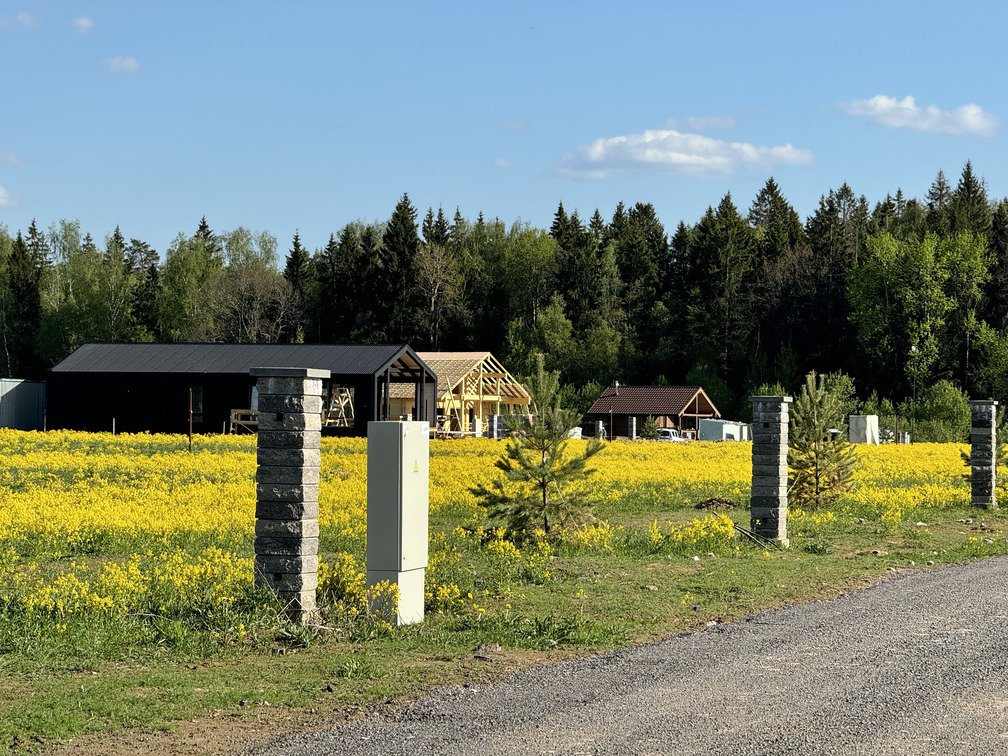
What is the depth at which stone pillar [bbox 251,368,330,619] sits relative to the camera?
9.78 meters

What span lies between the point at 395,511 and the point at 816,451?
14.0 metres

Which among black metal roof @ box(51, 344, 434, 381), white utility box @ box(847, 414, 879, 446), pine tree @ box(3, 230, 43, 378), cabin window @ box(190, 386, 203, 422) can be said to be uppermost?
pine tree @ box(3, 230, 43, 378)

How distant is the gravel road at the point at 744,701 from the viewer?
654 centimetres

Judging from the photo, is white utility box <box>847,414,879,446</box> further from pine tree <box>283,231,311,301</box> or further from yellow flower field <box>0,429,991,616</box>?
pine tree <box>283,231,311,301</box>

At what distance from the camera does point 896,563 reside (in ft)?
48.1

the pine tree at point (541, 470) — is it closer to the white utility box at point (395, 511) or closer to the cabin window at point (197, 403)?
the white utility box at point (395, 511)

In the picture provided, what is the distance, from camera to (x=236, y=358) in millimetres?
50156

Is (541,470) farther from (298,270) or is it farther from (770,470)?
(298,270)

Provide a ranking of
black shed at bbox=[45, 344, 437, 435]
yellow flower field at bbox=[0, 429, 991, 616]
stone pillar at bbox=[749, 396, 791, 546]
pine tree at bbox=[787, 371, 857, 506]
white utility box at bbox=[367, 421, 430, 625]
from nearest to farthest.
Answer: white utility box at bbox=[367, 421, 430, 625] < yellow flower field at bbox=[0, 429, 991, 616] < stone pillar at bbox=[749, 396, 791, 546] < pine tree at bbox=[787, 371, 857, 506] < black shed at bbox=[45, 344, 437, 435]

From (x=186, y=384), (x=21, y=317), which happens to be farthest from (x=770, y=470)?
(x=21, y=317)

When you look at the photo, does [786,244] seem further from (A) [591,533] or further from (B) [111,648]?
(B) [111,648]

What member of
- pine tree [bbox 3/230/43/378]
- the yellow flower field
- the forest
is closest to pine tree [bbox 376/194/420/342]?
the forest

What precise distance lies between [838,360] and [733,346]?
829 cm

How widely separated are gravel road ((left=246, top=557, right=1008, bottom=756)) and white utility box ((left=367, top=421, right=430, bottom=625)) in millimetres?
1962
